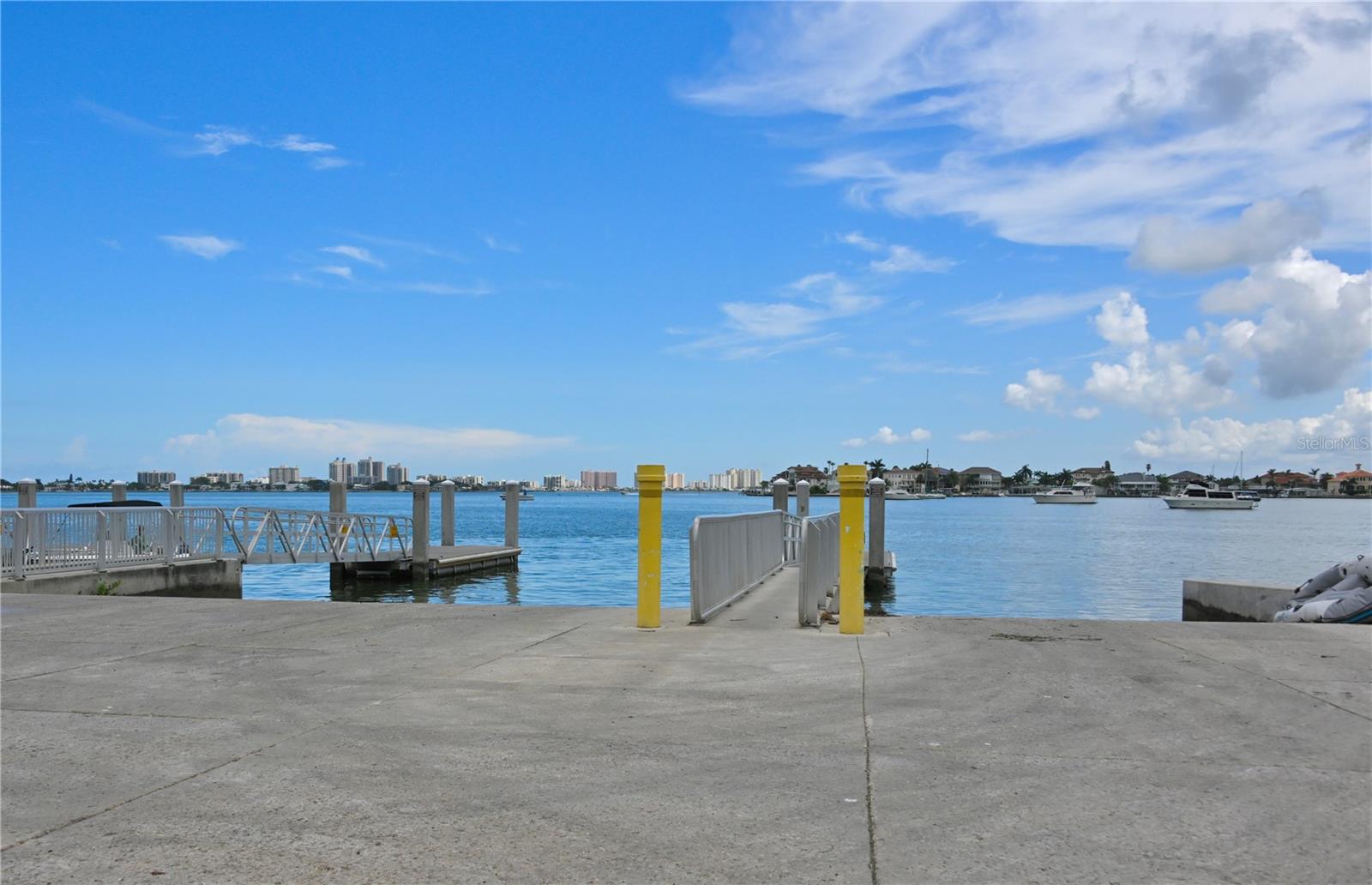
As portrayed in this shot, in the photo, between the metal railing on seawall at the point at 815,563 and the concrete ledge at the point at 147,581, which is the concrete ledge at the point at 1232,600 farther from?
the concrete ledge at the point at 147,581

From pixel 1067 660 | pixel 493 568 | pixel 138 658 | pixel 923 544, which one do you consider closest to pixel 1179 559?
pixel 923 544

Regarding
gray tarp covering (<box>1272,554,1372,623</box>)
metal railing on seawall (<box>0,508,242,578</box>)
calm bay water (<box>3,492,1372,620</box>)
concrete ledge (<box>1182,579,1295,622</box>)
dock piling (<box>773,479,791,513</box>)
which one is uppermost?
dock piling (<box>773,479,791,513</box>)

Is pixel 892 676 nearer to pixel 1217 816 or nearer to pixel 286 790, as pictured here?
pixel 1217 816

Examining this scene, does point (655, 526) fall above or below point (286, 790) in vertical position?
above

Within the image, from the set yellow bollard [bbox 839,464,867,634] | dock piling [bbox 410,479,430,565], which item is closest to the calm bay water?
dock piling [bbox 410,479,430,565]

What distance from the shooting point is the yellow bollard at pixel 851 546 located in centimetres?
978

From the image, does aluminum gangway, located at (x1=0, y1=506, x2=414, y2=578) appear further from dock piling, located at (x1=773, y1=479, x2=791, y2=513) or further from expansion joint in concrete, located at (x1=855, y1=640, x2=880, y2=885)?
expansion joint in concrete, located at (x1=855, y1=640, x2=880, y2=885)

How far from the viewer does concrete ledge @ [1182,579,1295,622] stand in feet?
50.7

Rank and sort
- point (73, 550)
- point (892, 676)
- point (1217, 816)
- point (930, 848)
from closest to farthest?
1. point (930, 848)
2. point (1217, 816)
3. point (892, 676)
4. point (73, 550)

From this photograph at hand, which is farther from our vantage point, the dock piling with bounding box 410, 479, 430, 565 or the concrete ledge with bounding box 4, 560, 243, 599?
the dock piling with bounding box 410, 479, 430, 565

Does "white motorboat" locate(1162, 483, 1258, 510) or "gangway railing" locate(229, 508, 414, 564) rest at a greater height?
"gangway railing" locate(229, 508, 414, 564)

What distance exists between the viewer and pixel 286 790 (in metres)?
4.78

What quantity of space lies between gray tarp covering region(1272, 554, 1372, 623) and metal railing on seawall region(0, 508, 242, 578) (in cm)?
1887

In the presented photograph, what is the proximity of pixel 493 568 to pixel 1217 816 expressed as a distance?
104ft
